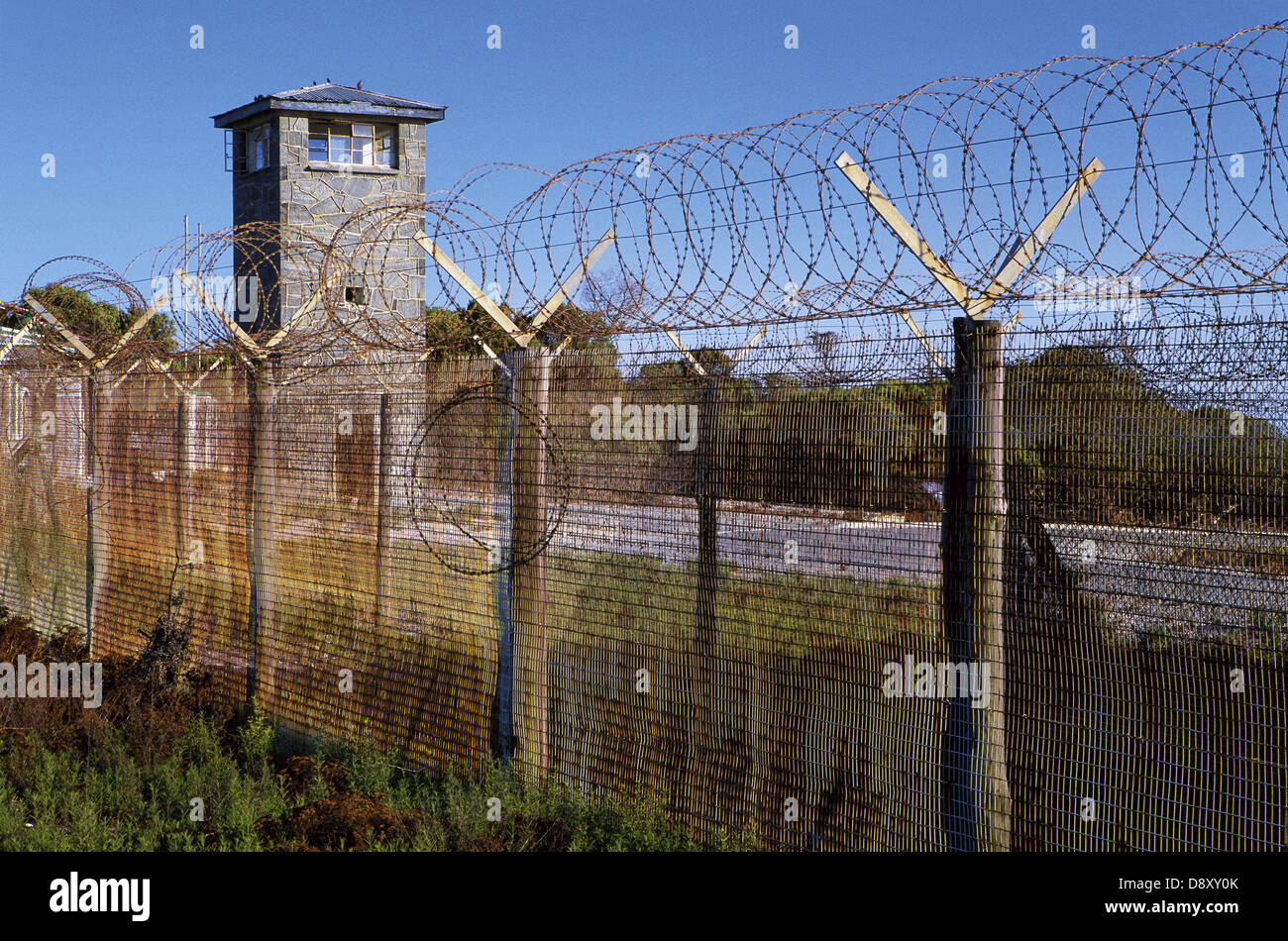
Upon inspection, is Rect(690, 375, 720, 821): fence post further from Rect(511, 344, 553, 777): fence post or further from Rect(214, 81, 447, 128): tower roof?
Rect(214, 81, 447, 128): tower roof

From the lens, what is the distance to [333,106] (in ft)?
100.0

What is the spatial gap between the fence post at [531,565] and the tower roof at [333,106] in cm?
2677

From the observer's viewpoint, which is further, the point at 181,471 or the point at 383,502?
the point at 181,471

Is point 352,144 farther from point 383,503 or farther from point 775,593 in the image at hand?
point 775,593

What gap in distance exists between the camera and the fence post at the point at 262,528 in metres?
7.66

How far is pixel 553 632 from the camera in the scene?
19.1 ft

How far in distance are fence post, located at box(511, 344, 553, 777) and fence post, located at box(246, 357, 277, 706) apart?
2457mm

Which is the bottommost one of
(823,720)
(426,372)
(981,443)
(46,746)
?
(46,746)

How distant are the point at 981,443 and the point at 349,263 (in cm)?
382

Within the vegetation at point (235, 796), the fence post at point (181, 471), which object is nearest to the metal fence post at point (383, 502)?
the vegetation at point (235, 796)

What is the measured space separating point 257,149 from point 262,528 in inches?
1029

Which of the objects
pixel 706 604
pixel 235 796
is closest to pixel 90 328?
pixel 235 796

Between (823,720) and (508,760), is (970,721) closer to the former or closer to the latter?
(823,720)

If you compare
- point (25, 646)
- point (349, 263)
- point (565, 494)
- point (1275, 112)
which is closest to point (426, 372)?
point (349, 263)
